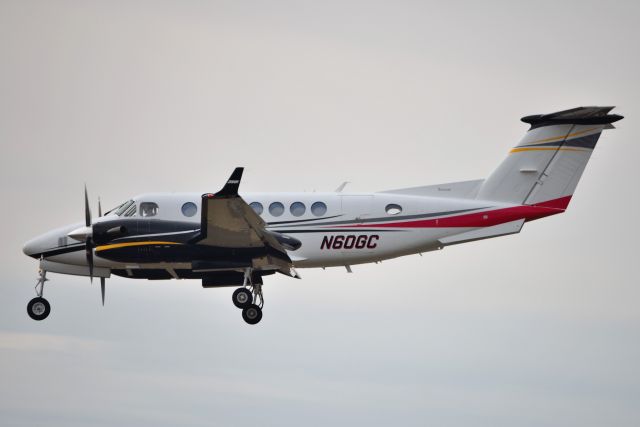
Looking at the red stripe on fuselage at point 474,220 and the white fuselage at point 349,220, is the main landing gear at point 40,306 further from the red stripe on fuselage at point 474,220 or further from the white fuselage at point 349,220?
the red stripe on fuselage at point 474,220

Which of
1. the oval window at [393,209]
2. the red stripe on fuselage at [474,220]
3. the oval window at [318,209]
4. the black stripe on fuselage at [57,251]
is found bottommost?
the red stripe on fuselage at [474,220]

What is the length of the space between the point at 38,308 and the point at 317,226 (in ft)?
27.2

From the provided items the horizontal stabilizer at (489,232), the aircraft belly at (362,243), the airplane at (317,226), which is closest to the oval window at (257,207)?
the airplane at (317,226)

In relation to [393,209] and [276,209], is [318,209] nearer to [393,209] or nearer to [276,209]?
[276,209]

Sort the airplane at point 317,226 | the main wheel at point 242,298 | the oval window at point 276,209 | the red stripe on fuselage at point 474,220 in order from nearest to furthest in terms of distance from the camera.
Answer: the airplane at point 317,226 < the main wheel at point 242,298 < the oval window at point 276,209 < the red stripe on fuselage at point 474,220

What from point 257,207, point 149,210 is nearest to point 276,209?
point 257,207

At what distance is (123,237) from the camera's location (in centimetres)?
3044

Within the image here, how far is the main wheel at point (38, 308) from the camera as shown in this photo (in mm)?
32156

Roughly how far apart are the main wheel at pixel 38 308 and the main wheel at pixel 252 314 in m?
5.70

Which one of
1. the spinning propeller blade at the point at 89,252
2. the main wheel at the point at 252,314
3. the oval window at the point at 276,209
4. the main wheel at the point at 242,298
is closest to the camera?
the main wheel at the point at 242,298

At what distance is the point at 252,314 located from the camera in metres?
31.3

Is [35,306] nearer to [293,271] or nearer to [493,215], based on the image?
[293,271]

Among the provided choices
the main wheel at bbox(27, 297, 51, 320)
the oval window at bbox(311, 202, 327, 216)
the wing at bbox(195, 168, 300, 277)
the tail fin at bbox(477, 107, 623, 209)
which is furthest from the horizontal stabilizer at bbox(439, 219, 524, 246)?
the main wheel at bbox(27, 297, 51, 320)

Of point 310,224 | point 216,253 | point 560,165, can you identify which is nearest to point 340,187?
point 310,224
